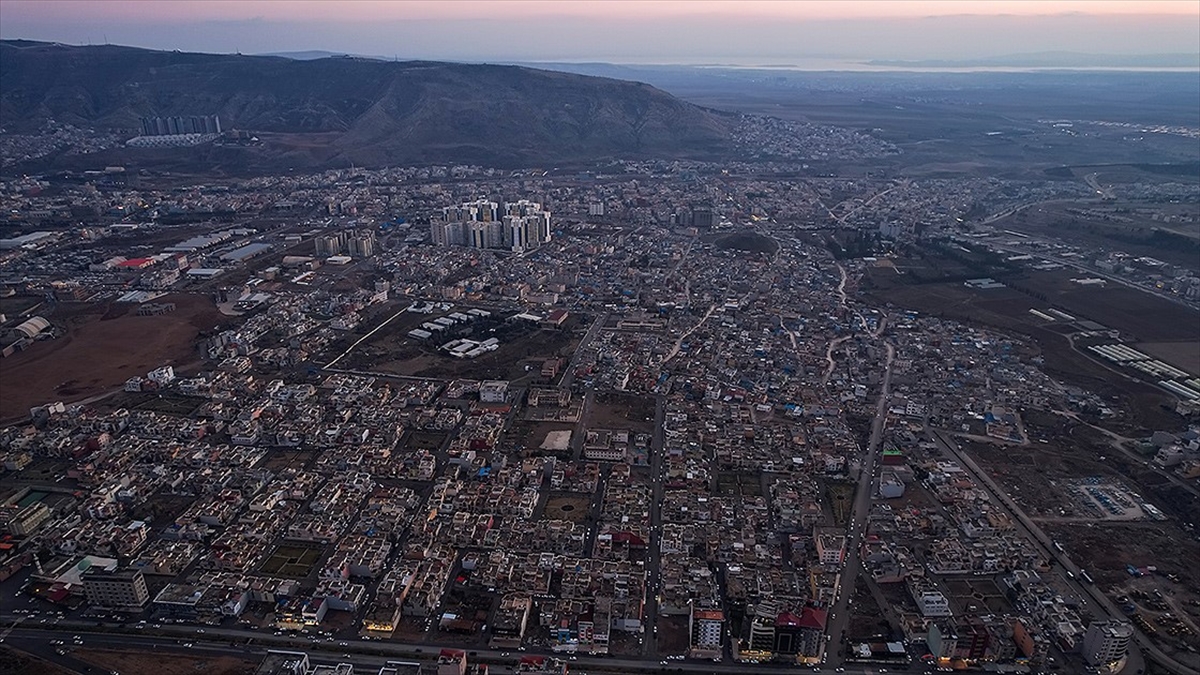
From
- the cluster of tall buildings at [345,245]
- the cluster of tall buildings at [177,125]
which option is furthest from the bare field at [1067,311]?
the cluster of tall buildings at [177,125]

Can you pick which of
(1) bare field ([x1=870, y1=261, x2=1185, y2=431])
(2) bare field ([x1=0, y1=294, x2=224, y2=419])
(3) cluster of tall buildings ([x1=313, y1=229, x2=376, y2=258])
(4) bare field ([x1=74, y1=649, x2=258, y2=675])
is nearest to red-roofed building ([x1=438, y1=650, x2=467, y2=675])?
(4) bare field ([x1=74, y1=649, x2=258, y2=675])

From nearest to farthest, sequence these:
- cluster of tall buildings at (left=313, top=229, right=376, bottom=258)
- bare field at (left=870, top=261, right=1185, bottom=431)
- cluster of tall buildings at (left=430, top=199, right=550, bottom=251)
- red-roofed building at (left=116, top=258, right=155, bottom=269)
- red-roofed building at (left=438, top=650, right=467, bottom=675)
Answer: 1. red-roofed building at (left=438, top=650, right=467, bottom=675)
2. bare field at (left=870, top=261, right=1185, bottom=431)
3. red-roofed building at (left=116, top=258, right=155, bottom=269)
4. cluster of tall buildings at (left=313, top=229, right=376, bottom=258)
5. cluster of tall buildings at (left=430, top=199, right=550, bottom=251)

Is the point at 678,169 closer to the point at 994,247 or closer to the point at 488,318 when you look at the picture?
the point at 994,247

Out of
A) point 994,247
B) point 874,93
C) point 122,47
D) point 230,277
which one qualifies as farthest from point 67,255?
point 874,93

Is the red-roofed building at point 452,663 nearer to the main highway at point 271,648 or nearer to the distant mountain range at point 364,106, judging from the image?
the main highway at point 271,648

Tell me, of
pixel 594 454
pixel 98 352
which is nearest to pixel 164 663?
pixel 594 454

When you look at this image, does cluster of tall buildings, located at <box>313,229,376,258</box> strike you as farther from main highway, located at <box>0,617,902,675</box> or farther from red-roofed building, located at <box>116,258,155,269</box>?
main highway, located at <box>0,617,902,675</box>
